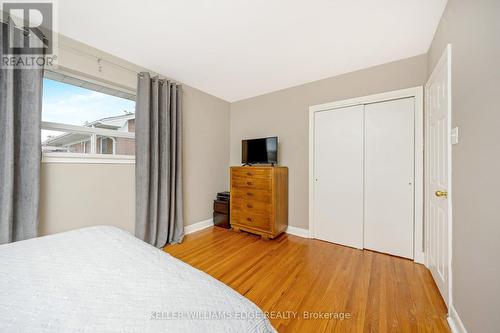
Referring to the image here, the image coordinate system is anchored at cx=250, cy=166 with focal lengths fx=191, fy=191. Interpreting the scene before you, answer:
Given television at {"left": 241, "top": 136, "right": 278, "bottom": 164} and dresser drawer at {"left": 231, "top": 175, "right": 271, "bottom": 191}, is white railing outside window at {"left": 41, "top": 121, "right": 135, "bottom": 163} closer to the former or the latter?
dresser drawer at {"left": 231, "top": 175, "right": 271, "bottom": 191}

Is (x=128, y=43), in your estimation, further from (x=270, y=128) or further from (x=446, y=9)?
(x=446, y=9)

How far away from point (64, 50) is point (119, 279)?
7.82ft

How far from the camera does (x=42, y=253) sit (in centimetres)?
98

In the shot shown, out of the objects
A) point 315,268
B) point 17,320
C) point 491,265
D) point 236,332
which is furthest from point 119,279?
point 315,268

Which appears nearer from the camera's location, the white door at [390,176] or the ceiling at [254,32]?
the ceiling at [254,32]

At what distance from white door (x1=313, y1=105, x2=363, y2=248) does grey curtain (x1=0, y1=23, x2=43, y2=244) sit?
3129mm

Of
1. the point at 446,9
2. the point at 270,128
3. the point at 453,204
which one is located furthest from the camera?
the point at 270,128

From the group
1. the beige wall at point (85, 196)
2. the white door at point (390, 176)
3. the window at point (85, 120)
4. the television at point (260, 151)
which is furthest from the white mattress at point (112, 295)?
the white door at point (390, 176)

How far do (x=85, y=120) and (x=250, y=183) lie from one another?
7.14 ft

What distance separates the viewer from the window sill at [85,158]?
1853 millimetres

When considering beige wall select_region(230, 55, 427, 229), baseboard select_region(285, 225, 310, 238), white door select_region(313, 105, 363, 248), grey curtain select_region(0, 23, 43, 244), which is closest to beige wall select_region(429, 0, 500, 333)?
beige wall select_region(230, 55, 427, 229)

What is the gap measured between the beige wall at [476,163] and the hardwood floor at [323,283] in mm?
362

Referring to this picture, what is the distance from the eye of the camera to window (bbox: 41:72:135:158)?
1927mm

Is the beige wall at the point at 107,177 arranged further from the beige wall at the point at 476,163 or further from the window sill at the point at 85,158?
the beige wall at the point at 476,163
